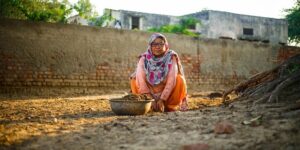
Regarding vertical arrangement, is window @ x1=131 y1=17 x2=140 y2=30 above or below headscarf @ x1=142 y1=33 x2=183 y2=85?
above

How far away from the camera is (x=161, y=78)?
5.01 m

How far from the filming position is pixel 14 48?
308 inches

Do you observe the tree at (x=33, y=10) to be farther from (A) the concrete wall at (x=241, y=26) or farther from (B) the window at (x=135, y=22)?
(A) the concrete wall at (x=241, y=26)

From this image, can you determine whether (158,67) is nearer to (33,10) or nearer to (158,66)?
(158,66)

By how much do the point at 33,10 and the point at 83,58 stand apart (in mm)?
8701

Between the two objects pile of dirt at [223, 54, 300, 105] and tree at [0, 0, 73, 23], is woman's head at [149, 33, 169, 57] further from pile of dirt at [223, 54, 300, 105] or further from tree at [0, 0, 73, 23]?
tree at [0, 0, 73, 23]

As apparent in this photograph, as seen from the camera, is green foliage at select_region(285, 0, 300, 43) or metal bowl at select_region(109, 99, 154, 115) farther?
green foliage at select_region(285, 0, 300, 43)

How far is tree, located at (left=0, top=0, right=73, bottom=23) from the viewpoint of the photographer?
49.9ft

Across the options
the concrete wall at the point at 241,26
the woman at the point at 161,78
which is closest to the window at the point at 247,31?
the concrete wall at the point at 241,26

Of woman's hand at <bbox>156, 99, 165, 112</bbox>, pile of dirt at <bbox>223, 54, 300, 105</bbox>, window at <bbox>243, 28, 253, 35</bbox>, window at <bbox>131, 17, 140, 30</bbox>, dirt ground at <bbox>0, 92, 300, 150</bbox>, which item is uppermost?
window at <bbox>131, 17, 140, 30</bbox>

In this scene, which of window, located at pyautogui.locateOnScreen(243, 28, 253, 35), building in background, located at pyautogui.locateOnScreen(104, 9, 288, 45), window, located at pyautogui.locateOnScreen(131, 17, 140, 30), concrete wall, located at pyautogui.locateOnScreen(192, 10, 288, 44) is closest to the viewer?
building in background, located at pyautogui.locateOnScreen(104, 9, 288, 45)

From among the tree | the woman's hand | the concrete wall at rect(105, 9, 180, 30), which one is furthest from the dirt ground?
the concrete wall at rect(105, 9, 180, 30)

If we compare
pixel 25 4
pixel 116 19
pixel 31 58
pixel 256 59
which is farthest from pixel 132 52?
pixel 116 19

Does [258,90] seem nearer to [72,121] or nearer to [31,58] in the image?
[72,121]
